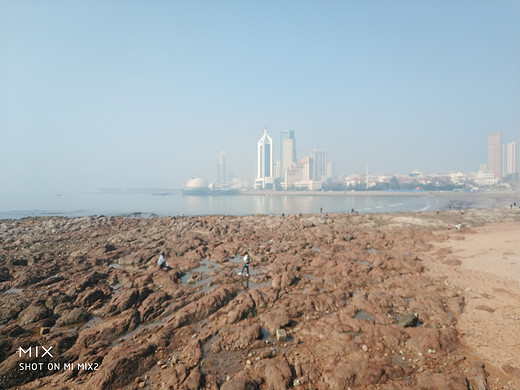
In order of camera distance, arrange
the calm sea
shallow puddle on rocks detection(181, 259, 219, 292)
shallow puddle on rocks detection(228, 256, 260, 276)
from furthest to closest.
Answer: the calm sea, shallow puddle on rocks detection(228, 256, 260, 276), shallow puddle on rocks detection(181, 259, 219, 292)

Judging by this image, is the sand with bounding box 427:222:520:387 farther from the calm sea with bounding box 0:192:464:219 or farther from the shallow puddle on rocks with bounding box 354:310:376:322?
the calm sea with bounding box 0:192:464:219

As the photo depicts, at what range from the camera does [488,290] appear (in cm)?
1258

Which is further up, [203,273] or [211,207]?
[203,273]

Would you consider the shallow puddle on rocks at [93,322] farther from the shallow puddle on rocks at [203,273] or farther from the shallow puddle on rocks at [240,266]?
the shallow puddle on rocks at [240,266]

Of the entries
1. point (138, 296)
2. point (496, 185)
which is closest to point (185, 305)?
point (138, 296)

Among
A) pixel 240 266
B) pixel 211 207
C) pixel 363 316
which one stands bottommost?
pixel 211 207

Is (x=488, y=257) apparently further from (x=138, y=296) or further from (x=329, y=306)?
(x=138, y=296)

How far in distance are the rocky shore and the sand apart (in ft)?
0.78

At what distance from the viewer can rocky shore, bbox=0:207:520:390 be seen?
6938 millimetres

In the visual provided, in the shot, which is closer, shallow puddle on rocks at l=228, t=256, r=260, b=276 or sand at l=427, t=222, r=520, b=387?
sand at l=427, t=222, r=520, b=387

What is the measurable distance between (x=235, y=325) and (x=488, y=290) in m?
12.2

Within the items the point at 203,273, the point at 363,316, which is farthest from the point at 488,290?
the point at 203,273

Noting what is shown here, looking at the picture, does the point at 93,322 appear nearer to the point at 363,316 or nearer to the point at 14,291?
the point at 14,291

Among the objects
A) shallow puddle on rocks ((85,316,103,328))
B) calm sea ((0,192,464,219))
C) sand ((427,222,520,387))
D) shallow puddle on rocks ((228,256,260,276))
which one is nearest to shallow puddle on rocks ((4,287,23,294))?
shallow puddle on rocks ((85,316,103,328))
